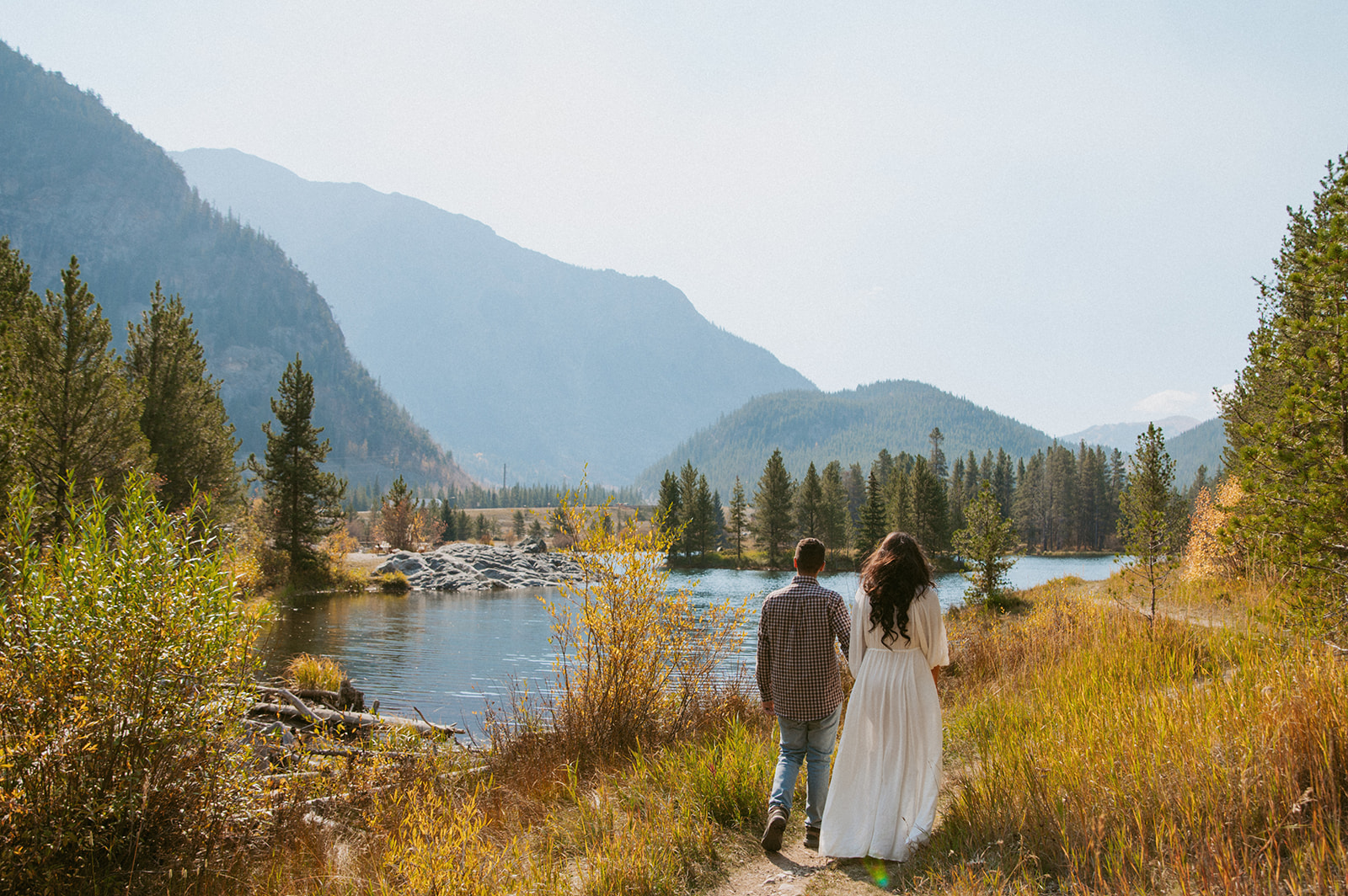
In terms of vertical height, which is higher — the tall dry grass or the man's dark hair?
the man's dark hair

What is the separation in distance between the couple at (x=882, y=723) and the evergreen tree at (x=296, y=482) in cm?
3620

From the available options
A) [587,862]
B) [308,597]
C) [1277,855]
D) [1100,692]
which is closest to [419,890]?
[587,862]

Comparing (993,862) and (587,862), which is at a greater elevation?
(993,862)

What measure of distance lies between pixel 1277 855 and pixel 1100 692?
2723 mm

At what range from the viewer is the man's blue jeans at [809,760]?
466 centimetres

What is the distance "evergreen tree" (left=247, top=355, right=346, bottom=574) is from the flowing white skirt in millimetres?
36574

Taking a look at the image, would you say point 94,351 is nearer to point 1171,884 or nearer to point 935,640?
point 935,640

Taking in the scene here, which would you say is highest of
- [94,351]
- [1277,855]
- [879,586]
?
[94,351]

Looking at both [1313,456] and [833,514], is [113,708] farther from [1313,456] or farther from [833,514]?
[833,514]

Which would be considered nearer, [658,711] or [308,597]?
[658,711]

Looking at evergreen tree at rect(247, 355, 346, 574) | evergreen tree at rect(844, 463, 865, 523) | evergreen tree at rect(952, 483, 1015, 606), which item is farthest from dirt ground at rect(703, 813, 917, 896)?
evergreen tree at rect(844, 463, 865, 523)

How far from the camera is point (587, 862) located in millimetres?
4250

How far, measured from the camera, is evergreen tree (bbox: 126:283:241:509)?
25359 millimetres

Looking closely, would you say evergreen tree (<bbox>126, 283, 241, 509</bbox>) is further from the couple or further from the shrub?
the couple
